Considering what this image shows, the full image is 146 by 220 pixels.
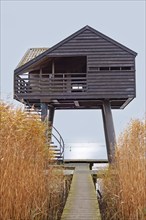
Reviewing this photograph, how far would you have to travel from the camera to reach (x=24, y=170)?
5.13 m

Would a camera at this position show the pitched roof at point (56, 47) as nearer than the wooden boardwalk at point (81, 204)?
No

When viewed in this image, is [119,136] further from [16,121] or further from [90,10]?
[90,10]

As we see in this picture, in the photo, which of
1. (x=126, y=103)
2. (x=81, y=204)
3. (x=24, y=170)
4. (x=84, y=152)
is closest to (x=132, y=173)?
(x=81, y=204)

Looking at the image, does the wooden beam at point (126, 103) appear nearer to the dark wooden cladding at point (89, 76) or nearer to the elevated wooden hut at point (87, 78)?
the elevated wooden hut at point (87, 78)

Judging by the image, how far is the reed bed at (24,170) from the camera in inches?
191

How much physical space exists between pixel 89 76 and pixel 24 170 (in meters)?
9.96

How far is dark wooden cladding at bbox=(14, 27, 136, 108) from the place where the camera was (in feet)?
48.1

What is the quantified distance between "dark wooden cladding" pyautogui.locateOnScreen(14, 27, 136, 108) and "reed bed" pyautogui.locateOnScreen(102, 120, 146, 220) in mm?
8849

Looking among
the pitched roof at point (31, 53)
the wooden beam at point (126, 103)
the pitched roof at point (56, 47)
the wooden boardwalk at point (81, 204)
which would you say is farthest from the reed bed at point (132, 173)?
the pitched roof at point (31, 53)

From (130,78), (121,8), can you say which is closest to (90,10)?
(121,8)

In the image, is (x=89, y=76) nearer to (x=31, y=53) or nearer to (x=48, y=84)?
(x=48, y=84)

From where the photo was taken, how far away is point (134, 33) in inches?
523

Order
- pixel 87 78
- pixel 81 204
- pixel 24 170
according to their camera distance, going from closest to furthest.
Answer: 1. pixel 24 170
2. pixel 81 204
3. pixel 87 78

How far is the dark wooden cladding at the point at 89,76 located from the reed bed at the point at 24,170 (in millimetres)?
8716
